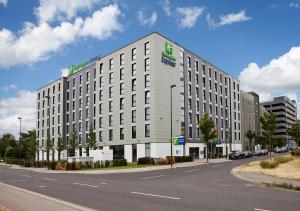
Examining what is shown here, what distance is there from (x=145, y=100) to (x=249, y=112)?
5149 centimetres

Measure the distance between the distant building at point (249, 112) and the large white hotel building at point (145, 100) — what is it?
33.3 feet

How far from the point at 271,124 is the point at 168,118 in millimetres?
17346

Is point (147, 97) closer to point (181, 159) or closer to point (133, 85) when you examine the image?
point (133, 85)

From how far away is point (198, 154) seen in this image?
215 ft

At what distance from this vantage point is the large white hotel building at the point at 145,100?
188ft

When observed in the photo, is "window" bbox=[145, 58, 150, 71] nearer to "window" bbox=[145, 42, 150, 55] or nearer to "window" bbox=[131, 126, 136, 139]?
"window" bbox=[145, 42, 150, 55]

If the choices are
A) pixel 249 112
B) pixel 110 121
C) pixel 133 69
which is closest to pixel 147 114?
pixel 133 69

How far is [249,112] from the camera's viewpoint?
10006 centimetres

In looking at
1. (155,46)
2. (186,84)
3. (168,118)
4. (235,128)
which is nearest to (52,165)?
(168,118)

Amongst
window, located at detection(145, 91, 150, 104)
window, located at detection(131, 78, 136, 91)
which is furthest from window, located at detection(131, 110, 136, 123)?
window, located at detection(131, 78, 136, 91)

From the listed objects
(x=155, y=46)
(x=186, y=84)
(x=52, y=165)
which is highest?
(x=155, y=46)

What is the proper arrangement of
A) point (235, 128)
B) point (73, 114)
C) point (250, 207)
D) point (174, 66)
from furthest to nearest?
point (235, 128) → point (73, 114) → point (174, 66) → point (250, 207)

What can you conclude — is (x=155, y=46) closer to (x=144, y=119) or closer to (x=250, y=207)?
(x=144, y=119)

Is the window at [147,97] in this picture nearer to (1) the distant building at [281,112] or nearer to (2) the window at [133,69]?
(2) the window at [133,69]
